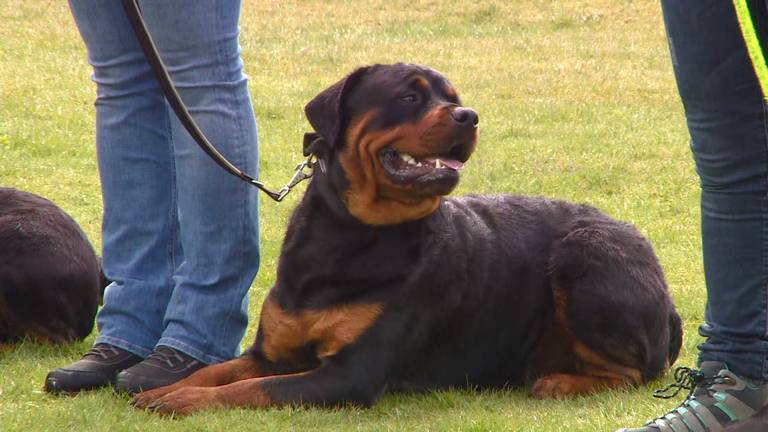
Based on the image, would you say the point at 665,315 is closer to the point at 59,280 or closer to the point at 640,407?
the point at 640,407

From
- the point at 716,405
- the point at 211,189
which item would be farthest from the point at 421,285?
the point at 716,405

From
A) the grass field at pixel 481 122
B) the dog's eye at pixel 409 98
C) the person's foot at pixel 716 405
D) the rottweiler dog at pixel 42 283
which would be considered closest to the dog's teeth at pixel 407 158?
the dog's eye at pixel 409 98

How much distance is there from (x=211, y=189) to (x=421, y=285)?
86 centimetres

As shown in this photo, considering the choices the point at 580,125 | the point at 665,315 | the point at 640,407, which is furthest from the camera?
the point at 580,125

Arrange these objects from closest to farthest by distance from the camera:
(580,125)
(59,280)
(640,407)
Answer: (640,407)
(59,280)
(580,125)

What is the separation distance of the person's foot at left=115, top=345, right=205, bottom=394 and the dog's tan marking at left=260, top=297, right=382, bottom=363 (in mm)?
297

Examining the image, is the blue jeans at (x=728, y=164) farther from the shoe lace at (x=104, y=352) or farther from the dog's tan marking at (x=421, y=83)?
the shoe lace at (x=104, y=352)

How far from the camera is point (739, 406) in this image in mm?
3389

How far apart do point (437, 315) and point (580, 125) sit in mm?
8062

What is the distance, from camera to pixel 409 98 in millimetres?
4273

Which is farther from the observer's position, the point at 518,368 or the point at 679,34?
the point at 518,368

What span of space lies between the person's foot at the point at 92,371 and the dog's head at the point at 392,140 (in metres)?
1.09

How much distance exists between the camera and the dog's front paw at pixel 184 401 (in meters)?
4.03

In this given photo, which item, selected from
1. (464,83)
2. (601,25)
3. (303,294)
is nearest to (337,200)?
(303,294)
